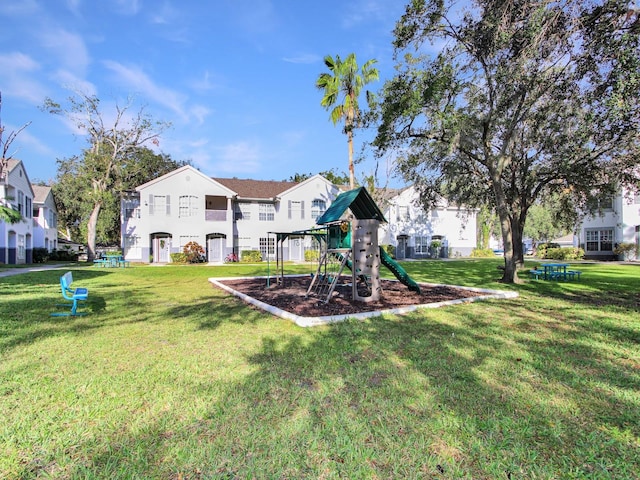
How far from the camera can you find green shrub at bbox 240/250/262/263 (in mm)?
31734

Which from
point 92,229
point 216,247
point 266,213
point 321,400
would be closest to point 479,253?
point 266,213

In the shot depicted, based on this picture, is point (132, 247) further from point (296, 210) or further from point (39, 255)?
point (296, 210)

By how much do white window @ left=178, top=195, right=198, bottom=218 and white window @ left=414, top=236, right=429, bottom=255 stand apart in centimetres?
2328

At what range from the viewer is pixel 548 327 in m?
6.79

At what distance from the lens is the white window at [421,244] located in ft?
128

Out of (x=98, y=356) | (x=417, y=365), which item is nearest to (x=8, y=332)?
(x=98, y=356)

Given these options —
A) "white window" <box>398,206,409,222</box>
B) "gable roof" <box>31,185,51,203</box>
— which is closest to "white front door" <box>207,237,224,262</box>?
"white window" <box>398,206,409,222</box>

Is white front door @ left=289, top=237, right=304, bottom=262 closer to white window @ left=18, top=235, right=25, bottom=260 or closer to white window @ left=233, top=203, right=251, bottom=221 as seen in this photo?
white window @ left=233, top=203, right=251, bottom=221

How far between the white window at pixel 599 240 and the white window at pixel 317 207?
26.3 meters

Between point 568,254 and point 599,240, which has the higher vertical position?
point 599,240

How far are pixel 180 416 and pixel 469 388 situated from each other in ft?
10.1

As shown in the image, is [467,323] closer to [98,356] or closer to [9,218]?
[98,356]

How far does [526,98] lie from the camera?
1302 centimetres

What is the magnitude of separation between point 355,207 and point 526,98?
814cm
